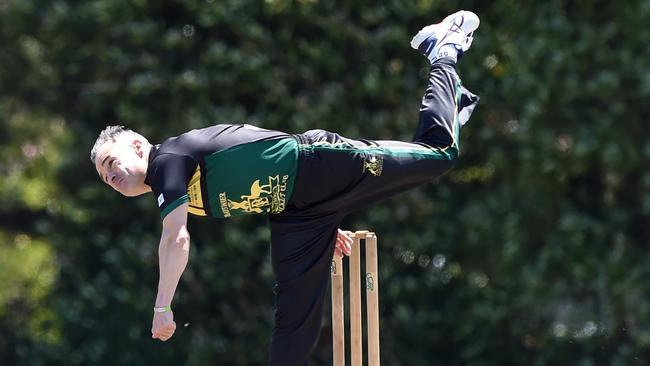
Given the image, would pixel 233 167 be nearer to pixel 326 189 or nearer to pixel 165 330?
pixel 326 189

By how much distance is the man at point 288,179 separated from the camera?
3.71m

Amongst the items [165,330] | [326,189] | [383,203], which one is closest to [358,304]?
[326,189]

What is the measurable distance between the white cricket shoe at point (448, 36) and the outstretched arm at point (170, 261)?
1.26 m

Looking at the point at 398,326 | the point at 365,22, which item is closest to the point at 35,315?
the point at 398,326

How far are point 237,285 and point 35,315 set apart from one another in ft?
4.35

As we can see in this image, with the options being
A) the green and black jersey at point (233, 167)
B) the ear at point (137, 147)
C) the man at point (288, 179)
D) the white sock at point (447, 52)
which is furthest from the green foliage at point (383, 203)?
the ear at point (137, 147)

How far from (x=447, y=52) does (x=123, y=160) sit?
50.9 inches

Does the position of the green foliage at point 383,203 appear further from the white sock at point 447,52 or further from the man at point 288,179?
the man at point 288,179

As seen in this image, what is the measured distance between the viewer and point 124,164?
12.4 ft

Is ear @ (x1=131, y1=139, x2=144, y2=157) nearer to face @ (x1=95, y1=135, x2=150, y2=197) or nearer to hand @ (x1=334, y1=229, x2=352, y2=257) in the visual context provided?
face @ (x1=95, y1=135, x2=150, y2=197)

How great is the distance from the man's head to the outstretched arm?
0.26m

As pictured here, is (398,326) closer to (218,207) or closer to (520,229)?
(520,229)

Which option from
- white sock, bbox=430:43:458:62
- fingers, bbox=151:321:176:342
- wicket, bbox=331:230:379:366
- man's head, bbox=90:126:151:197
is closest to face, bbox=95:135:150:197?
man's head, bbox=90:126:151:197

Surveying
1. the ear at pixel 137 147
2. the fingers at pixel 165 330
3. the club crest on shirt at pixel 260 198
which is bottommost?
the fingers at pixel 165 330
